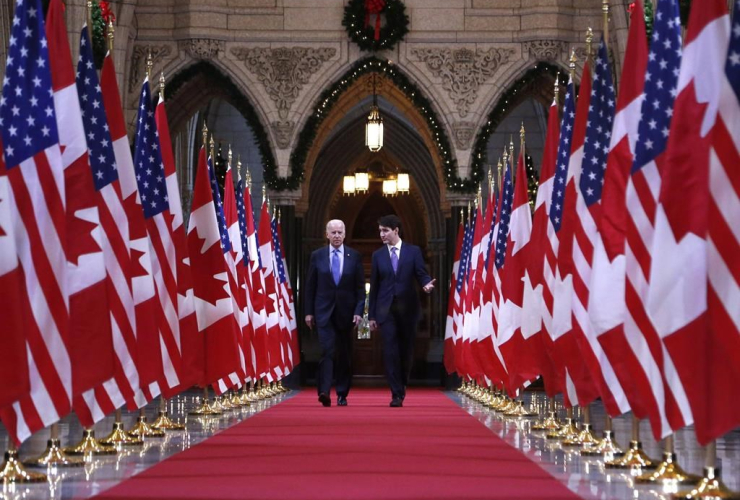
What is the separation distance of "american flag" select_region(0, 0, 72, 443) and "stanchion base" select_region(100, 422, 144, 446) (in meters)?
1.93

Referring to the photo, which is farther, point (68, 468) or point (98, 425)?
point (98, 425)

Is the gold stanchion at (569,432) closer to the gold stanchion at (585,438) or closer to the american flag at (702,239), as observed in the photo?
the gold stanchion at (585,438)

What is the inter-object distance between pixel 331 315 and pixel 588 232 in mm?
6390

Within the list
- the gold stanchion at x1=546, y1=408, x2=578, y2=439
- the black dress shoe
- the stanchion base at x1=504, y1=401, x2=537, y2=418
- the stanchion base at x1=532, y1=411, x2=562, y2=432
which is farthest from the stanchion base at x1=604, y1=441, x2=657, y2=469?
the black dress shoe

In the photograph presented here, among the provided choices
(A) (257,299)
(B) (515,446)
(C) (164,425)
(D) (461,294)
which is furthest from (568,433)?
(D) (461,294)

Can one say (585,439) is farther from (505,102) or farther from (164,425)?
(505,102)

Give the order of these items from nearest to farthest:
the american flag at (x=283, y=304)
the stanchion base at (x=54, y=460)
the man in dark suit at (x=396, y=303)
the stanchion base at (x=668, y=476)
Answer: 1. the stanchion base at (x=668, y=476)
2. the stanchion base at (x=54, y=460)
3. the man in dark suit at (x=396, y=303)
4. the american flag at (x=283, y=304)

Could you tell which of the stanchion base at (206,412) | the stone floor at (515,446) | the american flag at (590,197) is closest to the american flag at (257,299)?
the stanchion base at (206,412)

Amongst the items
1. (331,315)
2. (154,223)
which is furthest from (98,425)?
(331,315)

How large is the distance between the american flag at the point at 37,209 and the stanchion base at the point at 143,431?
2621 millimetres

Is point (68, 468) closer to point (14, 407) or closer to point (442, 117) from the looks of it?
point (14, 407)

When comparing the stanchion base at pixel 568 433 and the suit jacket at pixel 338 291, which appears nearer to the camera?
the stanchion base at pixel 568 433

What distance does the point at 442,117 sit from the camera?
2453 centimetres

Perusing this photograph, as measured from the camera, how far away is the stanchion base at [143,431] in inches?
385
